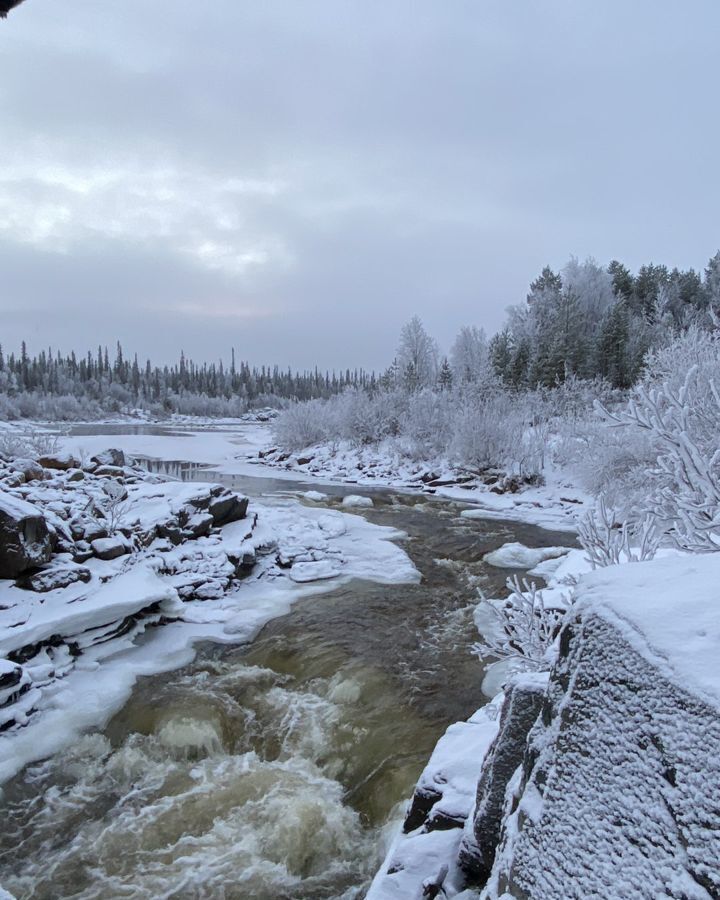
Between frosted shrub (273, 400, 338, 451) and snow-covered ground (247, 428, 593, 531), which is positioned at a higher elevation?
frosted shrub (273, 400, 338, 451)

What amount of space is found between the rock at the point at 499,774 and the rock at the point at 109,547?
8.49 metres

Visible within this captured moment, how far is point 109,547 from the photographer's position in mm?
9547

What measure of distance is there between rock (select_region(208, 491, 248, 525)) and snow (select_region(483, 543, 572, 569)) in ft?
21.9

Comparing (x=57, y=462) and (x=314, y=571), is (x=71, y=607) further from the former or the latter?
(x=57, y=462)

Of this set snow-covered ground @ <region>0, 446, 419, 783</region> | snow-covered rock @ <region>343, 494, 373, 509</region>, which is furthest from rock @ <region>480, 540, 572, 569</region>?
snow-covered rock @ <region>343, 494, 373, 509</region>

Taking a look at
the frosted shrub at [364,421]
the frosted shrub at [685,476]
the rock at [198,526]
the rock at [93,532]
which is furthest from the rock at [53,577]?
the frosted shrub at [364,421]

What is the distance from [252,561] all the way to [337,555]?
224cm

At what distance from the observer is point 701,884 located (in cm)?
143

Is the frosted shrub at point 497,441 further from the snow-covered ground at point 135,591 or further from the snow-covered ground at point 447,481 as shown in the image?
the snow-covered ground at point 135,591

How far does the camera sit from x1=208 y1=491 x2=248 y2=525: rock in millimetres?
13047

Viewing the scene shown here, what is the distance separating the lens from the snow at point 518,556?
12.8 metres

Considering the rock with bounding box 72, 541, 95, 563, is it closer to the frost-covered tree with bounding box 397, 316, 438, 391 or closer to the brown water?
the brown water

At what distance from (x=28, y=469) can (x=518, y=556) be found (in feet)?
40.5

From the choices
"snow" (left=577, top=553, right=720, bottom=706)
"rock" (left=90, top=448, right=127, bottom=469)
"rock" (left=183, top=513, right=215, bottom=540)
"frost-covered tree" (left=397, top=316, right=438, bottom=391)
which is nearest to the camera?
"snow" (left=577, top=553, right=720, bottom=706)
